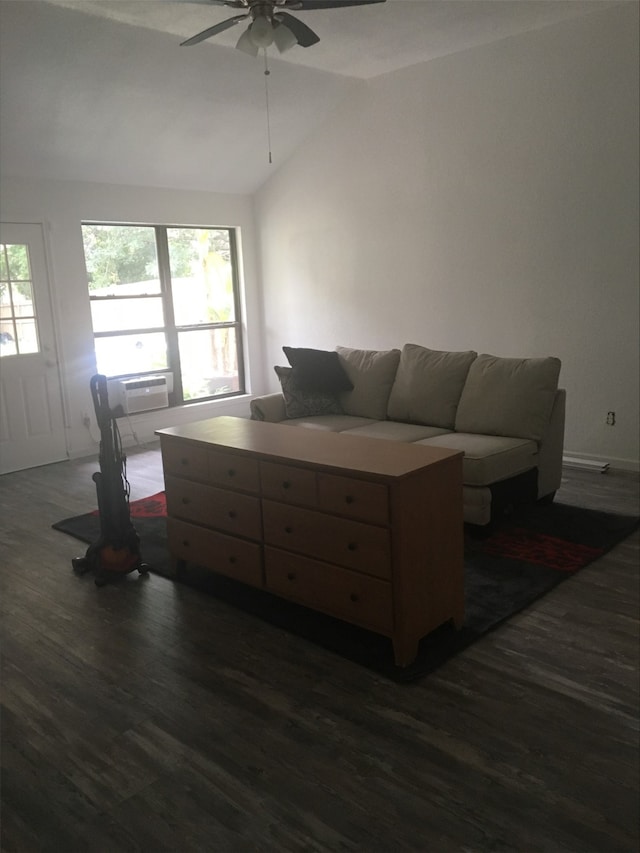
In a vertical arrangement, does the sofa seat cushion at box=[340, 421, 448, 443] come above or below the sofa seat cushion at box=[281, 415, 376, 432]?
below

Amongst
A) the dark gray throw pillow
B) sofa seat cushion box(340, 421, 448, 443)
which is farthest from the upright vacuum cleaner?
the dark gray throw pillow

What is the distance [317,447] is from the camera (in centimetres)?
290

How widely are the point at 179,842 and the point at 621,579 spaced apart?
233cm

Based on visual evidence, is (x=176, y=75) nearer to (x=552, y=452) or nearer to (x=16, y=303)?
(x=16, y=303)

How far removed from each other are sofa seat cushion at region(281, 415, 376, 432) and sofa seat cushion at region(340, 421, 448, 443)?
0.24ft

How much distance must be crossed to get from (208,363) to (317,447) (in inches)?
186

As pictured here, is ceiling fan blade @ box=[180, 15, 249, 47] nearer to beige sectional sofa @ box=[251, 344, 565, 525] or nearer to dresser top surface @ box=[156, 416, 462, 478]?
dresser top surface @ box=[156, 416, 462, 478]

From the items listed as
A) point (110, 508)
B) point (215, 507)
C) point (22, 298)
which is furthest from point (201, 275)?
point (215, 507)

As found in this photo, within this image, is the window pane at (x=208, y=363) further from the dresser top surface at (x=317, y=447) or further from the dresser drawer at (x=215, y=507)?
the dresser drawer at (x=215, y=507)

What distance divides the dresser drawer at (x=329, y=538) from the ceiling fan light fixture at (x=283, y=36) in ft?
7.40

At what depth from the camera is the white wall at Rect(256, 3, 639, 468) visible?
15.6 feet

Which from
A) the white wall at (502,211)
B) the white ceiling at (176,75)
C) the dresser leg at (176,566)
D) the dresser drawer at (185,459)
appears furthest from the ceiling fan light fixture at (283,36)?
the dresser leg at (176,566)

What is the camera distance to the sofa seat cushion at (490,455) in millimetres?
3738

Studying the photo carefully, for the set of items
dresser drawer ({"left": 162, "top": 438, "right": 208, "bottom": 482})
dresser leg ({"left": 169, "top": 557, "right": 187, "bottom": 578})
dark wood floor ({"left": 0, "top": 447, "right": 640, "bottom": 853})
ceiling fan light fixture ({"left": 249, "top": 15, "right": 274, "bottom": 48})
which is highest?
ceiling fan light fixture ({"left": 249, "top": 15, "right": 274, "bottom": 48})
